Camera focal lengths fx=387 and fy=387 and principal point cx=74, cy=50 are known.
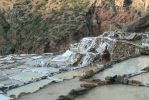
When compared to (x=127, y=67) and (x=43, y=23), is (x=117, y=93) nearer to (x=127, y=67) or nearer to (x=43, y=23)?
(x=127, y=67)

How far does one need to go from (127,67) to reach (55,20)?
28.1 meters

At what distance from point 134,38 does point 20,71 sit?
5731mm

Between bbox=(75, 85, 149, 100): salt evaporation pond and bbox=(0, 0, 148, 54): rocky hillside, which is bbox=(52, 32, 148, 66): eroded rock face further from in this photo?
bbox=(0, 0, 148, 54): rocky hillside

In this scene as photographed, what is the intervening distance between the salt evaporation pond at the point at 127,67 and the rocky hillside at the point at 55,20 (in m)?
19.8

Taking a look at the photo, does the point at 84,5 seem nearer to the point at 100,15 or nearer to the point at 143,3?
the point at 100,15

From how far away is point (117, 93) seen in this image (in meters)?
10.3

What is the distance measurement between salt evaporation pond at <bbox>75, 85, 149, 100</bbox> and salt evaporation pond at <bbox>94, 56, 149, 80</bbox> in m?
1.89

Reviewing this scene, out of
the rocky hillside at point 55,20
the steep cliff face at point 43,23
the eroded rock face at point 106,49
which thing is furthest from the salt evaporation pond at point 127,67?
the steep cliff face at point 43,23

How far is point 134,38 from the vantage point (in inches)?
741

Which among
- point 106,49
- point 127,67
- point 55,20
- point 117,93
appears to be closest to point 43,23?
point 55,20

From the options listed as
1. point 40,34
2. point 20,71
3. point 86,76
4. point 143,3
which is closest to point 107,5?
point 143,3

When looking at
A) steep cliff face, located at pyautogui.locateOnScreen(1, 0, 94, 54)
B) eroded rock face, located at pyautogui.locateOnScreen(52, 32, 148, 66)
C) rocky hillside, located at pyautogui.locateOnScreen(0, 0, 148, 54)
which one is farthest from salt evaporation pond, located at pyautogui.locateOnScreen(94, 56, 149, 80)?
steep cliff face, located at pyautogui.locateOnScreen(1, 0, 94, 54)

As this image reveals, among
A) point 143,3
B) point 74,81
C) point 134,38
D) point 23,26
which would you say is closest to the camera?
point 74,81

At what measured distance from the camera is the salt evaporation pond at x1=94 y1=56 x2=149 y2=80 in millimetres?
13361
